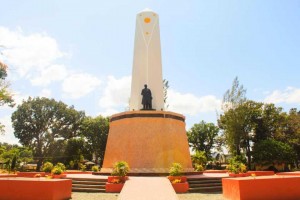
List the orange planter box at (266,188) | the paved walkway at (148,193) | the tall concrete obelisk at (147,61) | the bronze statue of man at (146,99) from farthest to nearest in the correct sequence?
the tall concrete obelisk at (147,61) → the bronze statue of man at (146,99) → the orange planter box at (266,188) → the paved walkway at (148,193)

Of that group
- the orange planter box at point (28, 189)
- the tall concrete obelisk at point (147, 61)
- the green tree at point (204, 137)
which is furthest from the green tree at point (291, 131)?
the orange planter box at point (28, 189)

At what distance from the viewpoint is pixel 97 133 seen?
1319 inches

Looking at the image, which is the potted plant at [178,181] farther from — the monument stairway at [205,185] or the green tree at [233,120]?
the green tree at [233,120]

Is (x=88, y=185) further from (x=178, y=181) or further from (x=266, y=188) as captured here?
(x=266, y=188)

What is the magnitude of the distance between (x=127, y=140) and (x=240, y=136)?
1683 centimetres

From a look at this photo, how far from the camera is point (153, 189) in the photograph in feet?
27.3

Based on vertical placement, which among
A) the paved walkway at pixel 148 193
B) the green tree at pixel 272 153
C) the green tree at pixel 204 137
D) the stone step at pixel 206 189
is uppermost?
the green tree at pixel 204 137

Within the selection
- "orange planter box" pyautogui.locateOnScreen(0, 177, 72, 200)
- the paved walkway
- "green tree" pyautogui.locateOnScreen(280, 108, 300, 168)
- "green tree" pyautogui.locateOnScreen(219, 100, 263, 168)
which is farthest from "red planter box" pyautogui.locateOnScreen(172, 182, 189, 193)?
"green tree" pyautogui.locateOnScreen(280, 108, 300, 168)

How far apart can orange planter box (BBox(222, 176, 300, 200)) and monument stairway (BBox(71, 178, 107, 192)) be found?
6.01 metres

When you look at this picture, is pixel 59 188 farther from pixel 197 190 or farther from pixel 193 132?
pixel 193 132

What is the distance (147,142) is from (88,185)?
4637 mm

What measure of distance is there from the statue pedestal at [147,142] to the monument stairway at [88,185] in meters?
2.88

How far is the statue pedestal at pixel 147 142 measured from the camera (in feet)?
49.9

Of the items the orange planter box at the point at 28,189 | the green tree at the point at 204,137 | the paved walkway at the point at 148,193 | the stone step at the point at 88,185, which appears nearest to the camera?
the paved walkway at the point at 148,193
